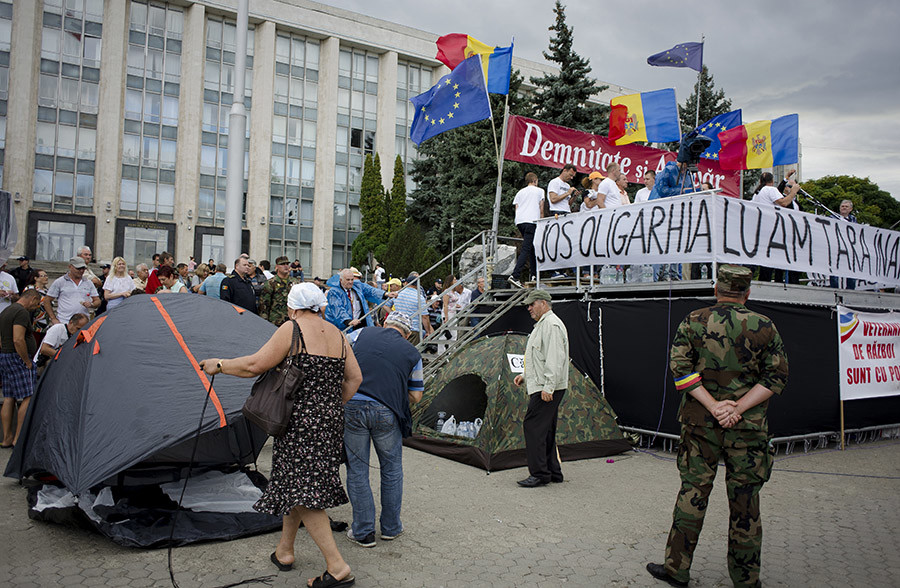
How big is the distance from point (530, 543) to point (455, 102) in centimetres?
967

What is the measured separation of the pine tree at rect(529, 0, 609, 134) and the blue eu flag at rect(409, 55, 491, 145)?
12390 millimetres

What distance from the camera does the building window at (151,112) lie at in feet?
118

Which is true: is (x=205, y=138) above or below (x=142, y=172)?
above

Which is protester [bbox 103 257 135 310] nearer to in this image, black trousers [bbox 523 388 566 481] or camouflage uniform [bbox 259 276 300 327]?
camouflage uniform [bbox 259 276 300 327]

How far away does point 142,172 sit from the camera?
119 ft

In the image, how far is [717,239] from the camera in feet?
26.7

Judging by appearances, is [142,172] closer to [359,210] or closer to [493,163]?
[359,210]

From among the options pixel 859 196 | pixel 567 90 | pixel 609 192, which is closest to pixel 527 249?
pixel 609 192

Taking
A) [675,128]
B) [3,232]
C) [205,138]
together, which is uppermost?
[205,138]

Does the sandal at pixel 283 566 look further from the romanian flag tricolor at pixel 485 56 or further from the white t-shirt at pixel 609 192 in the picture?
the romanian flag tricolor at pixel 485 56

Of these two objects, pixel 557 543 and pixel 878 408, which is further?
pixel 878 408

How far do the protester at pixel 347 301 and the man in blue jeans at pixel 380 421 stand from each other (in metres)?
3.59

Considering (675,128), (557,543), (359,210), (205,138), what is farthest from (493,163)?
(557,543)

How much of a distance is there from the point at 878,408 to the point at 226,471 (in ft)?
33.0
